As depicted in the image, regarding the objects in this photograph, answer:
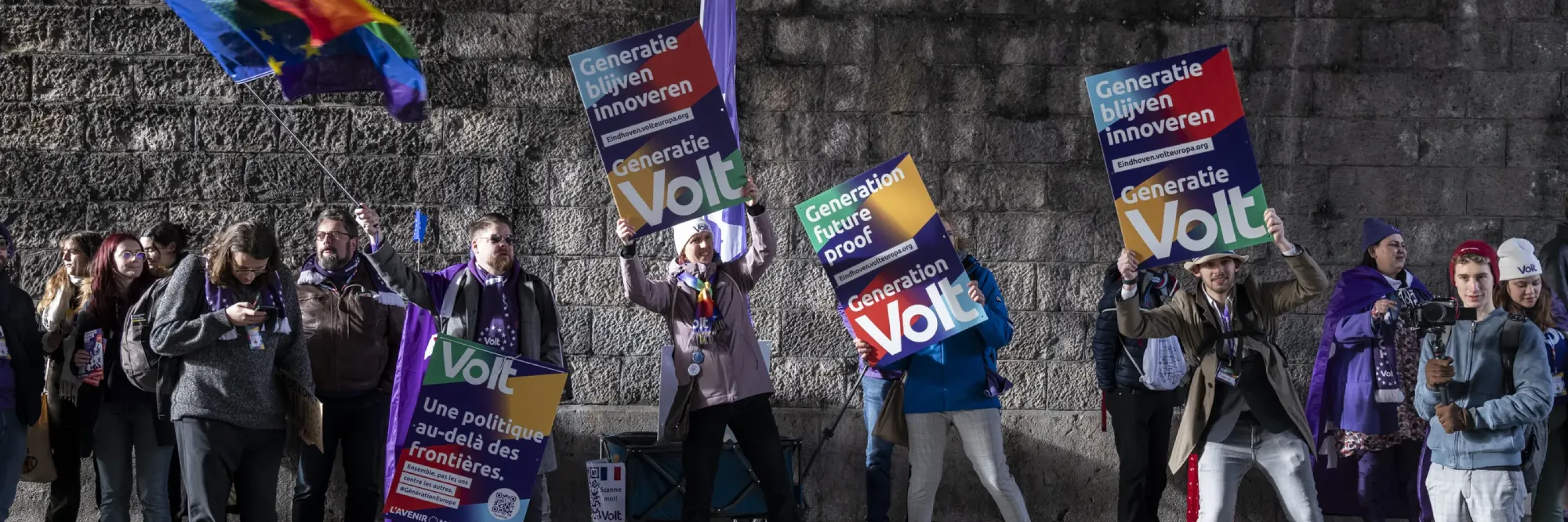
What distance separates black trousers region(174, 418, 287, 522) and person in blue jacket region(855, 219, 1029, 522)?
9.30 feet

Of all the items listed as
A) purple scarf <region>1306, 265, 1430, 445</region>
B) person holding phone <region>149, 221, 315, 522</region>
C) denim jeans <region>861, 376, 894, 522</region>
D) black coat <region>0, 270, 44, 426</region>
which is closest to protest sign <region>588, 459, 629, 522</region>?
denim jeans <region>861, 376, 894, 522</region>

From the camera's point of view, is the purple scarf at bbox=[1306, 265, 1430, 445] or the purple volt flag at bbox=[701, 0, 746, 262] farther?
the purple volt flag at bbox=[701, 0, 746, 262]

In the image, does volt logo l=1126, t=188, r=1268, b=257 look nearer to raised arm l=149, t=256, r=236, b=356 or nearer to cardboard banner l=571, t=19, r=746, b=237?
cardboard banner l=571, t=19, r=746, b=237

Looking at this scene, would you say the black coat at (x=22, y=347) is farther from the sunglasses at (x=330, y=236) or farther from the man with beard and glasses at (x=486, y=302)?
the man with beard and glasses at (x=486, y=302)

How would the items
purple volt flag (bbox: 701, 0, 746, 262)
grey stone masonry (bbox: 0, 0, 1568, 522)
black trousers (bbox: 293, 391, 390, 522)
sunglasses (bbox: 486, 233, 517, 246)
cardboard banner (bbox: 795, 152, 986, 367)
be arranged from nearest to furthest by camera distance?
1. sunglasses (bbox: 486, 233, 517, 246)
2. black trousers (bbox: 293, 391, 390, 522)
3. cardboard banner (bbox: 795, 152, 986, 367)
4. purple volt flag (bbox: 701, 0, 746, 262)
5. grey stone masonry (bbox: 0, 0, 1568, 522)


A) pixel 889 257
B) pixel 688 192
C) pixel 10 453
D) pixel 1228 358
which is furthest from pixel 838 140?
pixel 10 453

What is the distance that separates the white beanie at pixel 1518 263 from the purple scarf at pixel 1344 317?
0.98m

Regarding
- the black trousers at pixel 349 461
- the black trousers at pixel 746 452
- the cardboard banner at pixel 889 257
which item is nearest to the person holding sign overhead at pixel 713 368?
the black trousers at pixel 746 452

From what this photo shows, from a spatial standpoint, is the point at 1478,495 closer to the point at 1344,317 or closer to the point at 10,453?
the point at 1344,317

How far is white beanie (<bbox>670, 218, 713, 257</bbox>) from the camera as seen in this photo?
6.99 m

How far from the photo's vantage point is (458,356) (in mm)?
6223

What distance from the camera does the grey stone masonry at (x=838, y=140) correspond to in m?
8.41

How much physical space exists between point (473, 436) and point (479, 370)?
30 cm

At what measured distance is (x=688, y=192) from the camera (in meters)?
6.68
